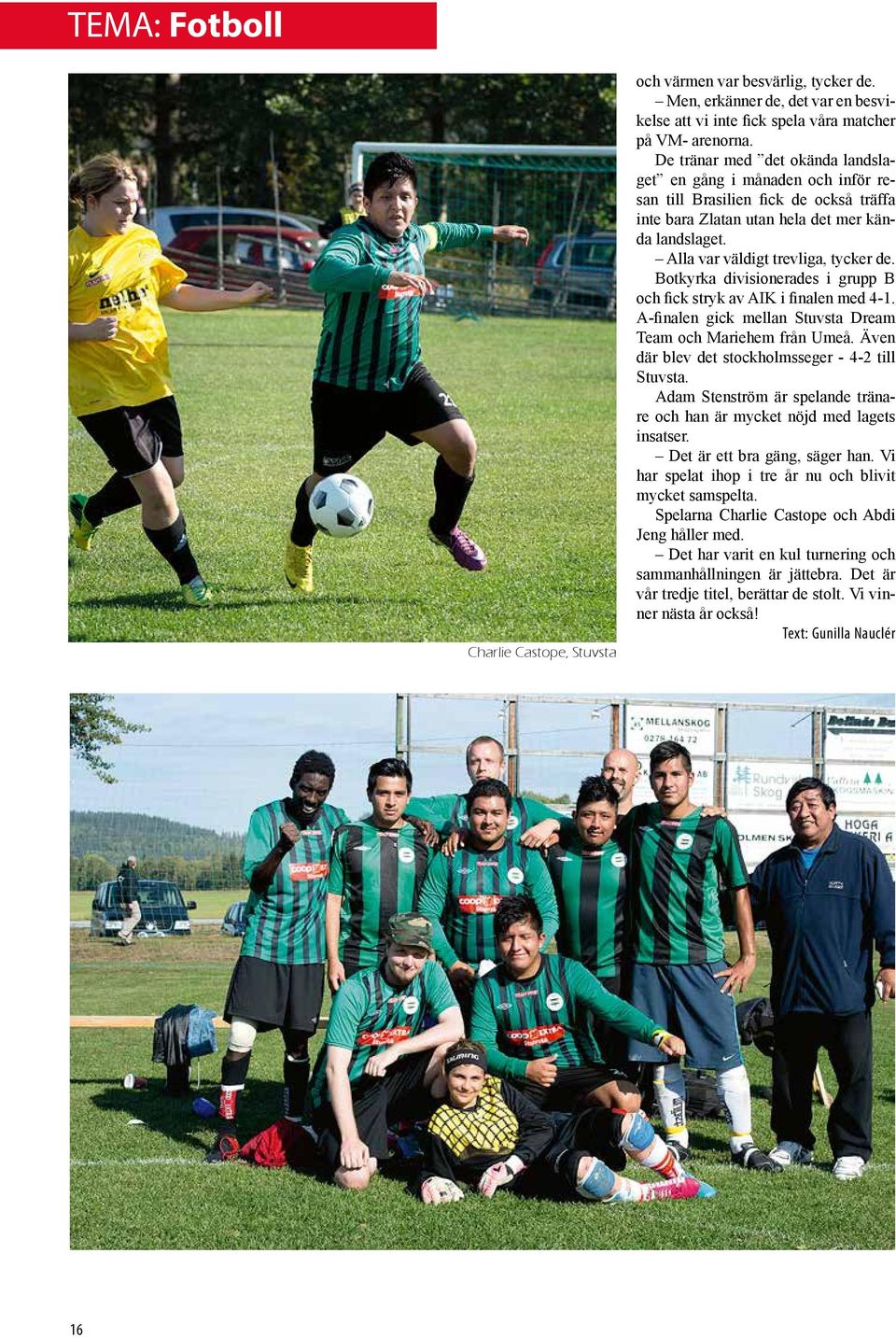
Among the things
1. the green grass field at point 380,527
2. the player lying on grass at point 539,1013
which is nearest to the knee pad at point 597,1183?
the player lying on grass at point 539,1013

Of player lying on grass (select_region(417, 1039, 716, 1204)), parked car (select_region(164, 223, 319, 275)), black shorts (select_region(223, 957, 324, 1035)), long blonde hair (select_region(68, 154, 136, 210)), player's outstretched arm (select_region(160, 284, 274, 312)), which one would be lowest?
player lying on grass (select_region(417, 1039, 716, 1204))

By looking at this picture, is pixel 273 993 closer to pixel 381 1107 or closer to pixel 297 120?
pixel 381 1107

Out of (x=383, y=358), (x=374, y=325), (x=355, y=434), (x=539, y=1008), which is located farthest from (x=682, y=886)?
(x=374, y=325)

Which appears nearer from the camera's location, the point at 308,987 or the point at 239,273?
the point at 308,987

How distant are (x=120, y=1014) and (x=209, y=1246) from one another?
5241 mm

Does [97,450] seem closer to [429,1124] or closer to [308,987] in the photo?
[308,987]

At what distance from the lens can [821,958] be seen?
253 inches

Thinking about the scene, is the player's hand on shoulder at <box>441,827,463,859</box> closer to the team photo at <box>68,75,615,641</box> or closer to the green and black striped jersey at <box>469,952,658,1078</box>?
the green and black striped jersey at <box>469,952,658,1078</box>

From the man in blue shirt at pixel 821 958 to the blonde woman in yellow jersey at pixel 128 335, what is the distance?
10.4ft

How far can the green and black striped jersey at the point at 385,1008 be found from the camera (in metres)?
6.01

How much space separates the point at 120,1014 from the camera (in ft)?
34.5

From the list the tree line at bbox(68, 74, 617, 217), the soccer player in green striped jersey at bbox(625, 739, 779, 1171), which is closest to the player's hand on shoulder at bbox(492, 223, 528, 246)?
the soccer player in green striped jersey at bbox(625, 739, 779, 1171)

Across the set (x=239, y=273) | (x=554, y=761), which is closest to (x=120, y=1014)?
(x=554, y=761)

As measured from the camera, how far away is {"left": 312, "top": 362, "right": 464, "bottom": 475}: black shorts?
7297mm
